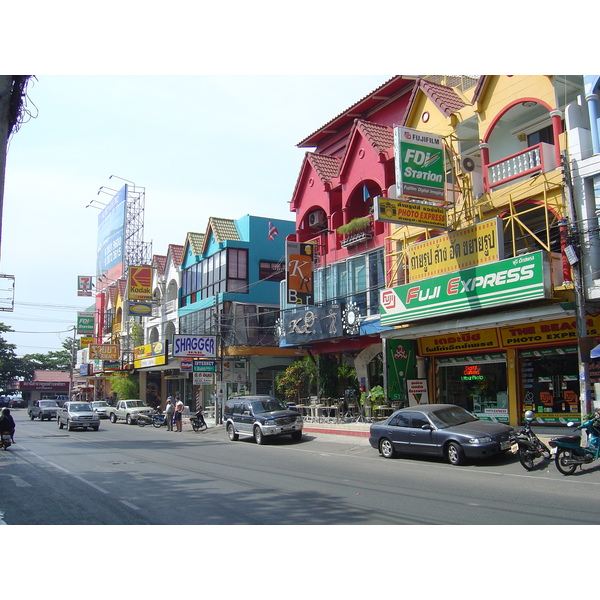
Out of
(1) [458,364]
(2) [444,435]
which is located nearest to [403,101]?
(1) [458,364]

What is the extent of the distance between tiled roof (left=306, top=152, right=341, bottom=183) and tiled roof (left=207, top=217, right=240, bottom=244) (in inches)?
396

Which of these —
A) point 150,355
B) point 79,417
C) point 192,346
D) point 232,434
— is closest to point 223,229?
point 192,346

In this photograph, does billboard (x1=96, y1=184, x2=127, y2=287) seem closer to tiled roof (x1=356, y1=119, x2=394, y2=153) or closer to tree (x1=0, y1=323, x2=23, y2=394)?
tree (x1=0, y1=323, x2=23, y2=394)

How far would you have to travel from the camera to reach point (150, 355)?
44688 mm

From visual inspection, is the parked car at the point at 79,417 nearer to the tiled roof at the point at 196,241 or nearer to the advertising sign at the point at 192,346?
the advertising sign at the point at 192,346

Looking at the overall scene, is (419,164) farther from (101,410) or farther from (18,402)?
(18,402)

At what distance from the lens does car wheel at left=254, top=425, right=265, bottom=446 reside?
22.4 m

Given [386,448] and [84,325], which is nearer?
[386,448]

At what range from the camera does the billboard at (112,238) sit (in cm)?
5978

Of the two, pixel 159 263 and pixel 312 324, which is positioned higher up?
pixel 159 263

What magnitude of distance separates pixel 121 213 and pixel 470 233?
48.6 meters

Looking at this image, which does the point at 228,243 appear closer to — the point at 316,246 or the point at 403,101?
the point at 316,246

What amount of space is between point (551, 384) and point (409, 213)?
7176 mm

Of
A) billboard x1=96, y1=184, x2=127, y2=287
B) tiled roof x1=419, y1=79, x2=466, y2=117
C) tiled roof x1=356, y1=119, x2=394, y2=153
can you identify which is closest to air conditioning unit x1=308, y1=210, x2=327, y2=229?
tiled roof x1=356, y1=119, x2=394, y2=153
